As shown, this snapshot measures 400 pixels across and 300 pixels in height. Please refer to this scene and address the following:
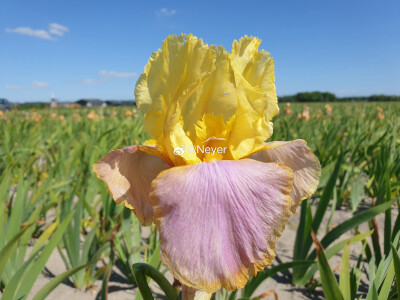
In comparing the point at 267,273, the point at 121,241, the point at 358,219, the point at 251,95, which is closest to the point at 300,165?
the point at 251,95

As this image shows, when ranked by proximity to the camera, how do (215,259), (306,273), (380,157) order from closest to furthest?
(215,259)
(306,273)
(380,157)

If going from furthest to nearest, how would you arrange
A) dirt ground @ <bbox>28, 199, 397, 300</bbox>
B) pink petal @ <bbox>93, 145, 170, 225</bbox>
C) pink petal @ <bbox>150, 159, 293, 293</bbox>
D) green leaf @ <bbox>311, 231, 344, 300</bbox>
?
1. dirt ground @ <bbox>28, 199, 397, 300</bbox>
2. green leaf @ <bbox>311, 231, 344, 300</bbox>
3. pink petal @ <bbox>93, 145, 170, 225</bbox>
4. pink petal @ <bbox>150, 159, 293, 293</bbox>

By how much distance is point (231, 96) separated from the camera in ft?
2.31

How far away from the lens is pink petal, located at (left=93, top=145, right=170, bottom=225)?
23.7 inches

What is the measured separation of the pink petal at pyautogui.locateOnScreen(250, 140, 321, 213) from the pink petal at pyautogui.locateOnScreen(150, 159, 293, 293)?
13 centimetres

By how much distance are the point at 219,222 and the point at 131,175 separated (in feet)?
0.78

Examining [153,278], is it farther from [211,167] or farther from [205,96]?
[205,96]

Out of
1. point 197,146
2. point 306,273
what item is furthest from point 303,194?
point 306,273

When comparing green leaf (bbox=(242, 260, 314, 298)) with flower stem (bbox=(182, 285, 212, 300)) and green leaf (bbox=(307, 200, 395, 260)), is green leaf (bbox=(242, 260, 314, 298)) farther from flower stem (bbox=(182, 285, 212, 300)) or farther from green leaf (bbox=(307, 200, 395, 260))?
flower stem (bbox=(182, 285, 212, 300))

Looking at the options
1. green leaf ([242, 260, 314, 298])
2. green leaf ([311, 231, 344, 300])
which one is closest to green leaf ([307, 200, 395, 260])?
green leaf ([242, 260, 314, 298])

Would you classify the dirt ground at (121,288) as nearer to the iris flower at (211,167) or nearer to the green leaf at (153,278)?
the green leaf at (153,278)

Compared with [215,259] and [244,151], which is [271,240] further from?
[244,151]

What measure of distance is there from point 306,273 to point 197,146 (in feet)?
3.81

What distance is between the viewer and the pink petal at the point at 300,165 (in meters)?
0.65
